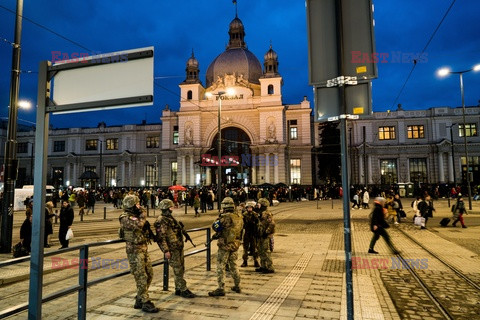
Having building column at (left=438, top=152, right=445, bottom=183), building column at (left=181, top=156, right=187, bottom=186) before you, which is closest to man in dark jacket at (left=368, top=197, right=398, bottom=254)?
building column at (left=181, top=156, right=187, bottom=186)

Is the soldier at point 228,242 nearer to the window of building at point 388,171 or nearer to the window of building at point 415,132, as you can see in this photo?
the window of building at point 388,171

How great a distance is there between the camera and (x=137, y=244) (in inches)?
217

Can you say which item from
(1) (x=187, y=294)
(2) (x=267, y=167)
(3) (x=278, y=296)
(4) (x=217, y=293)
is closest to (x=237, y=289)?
(4) (x=217, y=293)

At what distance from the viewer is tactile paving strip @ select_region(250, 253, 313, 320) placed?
5098 mm

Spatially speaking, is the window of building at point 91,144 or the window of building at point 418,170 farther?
→ the window of building at point 91,144

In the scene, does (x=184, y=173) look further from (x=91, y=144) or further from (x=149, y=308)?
(x=149, y=308)

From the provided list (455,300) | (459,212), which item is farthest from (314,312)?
(459,212)

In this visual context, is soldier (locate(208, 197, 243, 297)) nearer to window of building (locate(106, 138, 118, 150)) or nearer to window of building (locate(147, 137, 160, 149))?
window of building (locate(147, 137, 160, 149))

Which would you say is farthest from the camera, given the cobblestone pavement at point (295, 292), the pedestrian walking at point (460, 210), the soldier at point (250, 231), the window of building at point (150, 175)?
the window of building at point (150, 175)

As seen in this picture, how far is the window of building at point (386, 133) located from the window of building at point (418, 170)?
4.74 m

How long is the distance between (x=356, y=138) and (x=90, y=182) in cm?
4464

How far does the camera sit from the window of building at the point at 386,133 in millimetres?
52688

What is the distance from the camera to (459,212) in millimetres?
15625

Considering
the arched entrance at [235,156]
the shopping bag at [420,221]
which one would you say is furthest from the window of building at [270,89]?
the shopping bag at [420,221]
